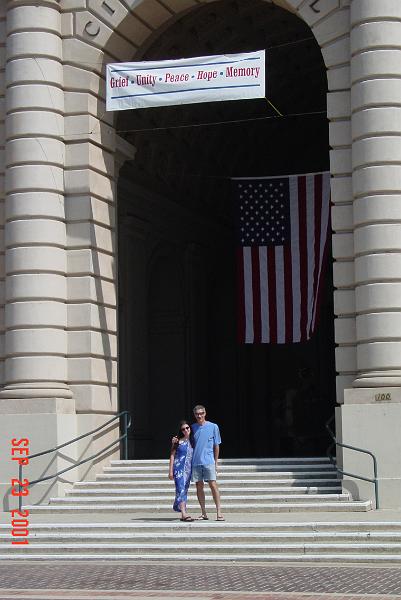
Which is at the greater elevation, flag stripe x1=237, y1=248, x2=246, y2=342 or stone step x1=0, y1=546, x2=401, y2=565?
flag stripe x1=237, y1=248, x2=246, y2=342

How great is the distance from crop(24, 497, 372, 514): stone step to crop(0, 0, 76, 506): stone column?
1.40 meters

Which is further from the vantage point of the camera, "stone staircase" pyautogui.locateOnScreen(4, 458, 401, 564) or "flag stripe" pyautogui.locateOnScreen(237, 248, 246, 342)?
"flag stripe" pyautogui.locateOnScreen(237, 248, 246, 342)

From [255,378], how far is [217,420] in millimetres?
4262

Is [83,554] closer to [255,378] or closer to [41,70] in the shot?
[41,70]

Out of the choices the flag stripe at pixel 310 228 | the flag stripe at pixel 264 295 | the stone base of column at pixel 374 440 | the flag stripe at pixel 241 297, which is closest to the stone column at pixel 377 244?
the stone base of column at pixel 374 440

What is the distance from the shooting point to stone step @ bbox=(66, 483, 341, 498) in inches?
948

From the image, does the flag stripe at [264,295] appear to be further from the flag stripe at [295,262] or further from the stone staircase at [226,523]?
the stone staircase at [226,523]

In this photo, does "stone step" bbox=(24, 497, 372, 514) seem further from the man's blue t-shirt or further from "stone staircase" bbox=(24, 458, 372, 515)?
the man's blue t-shirt

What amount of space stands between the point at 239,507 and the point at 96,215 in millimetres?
7301

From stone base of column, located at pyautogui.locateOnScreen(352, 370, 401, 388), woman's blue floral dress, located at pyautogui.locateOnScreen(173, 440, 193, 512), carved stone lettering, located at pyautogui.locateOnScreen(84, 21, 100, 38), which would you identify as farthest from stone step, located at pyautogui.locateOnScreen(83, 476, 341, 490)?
carved stone lettering, located at pyautogui.locateOnScreen(84, 21, 100, 38)

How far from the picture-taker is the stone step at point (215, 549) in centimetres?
1883

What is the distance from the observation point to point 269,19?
103 feet

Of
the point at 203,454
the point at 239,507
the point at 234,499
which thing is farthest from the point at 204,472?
the point at 234,499
